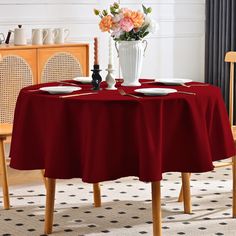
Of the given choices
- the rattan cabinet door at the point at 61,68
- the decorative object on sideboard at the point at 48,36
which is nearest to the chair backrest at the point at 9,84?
the rattan cabinet door at the point at 61,68

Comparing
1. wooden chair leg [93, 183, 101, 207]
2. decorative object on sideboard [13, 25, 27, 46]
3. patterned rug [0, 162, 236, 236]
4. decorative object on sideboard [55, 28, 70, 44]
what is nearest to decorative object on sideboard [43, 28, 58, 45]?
decorative object on sideboard [55, 28, 70, 44]

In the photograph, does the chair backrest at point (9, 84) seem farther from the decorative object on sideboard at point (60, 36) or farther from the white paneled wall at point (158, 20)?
the white paneled wall at point (158, 20)

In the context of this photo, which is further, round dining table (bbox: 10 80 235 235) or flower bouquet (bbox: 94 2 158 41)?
flower bouquet (bbox: 94 2 158 41)

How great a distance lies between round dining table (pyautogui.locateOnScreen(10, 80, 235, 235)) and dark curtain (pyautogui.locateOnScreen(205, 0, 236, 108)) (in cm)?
315

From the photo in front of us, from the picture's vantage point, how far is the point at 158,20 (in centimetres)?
742

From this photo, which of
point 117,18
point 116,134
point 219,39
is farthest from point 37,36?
point 116,134

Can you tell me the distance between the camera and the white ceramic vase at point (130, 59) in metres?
4.38

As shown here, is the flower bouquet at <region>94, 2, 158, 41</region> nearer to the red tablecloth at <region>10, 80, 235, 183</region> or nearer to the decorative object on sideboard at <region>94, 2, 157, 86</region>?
the decorative object on sideboard at <region>94, 2, 157, 86</region>

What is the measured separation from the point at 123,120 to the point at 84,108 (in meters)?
0.21

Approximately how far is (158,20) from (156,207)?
373 cm

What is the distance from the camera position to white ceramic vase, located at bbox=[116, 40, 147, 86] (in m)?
4.38

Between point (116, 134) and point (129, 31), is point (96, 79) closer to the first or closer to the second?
point (129, 31)

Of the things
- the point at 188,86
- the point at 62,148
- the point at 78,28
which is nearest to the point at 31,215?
the point at 62,148

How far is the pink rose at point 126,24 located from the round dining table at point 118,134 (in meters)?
0.35
